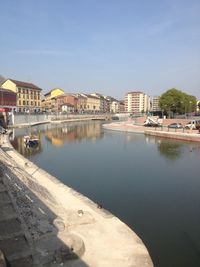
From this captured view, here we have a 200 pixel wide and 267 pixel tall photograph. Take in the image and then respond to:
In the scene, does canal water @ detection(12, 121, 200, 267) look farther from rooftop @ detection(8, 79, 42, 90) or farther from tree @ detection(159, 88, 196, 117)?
rooftop @ detection(8, 79, 42, 90)

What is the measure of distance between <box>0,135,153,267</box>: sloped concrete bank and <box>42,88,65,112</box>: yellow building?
143 m

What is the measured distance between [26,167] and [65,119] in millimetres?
102190

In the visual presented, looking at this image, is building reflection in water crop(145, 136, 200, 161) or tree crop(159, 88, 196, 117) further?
tree crop(159, 88, 196, 117)

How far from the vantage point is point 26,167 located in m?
26.5

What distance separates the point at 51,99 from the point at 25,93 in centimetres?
4093

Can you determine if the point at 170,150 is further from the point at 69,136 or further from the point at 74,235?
the point at 74,235

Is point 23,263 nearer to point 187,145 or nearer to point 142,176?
point 142,176

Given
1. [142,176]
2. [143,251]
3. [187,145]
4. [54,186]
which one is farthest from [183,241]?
[187,145]

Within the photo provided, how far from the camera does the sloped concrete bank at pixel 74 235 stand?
10.7 m

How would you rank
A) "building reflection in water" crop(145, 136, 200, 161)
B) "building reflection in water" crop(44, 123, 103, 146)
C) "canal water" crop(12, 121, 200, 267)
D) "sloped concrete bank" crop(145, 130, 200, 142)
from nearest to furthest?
"canal water" crop(12, 121, 200, 267) → "building reflection in water" crop(145, 136, 200, 161) → "sloped concrete bank" crop(145, 130, 200, 142) → "building reflection in water" crop(44, 123, 103, 146)

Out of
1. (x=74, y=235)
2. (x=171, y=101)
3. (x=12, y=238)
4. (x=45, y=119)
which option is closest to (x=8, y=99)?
(x=45, y=119)

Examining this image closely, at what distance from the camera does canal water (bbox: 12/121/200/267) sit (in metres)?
14.6

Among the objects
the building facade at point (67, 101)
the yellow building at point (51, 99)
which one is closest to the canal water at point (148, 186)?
the building facade at point (67, 101)

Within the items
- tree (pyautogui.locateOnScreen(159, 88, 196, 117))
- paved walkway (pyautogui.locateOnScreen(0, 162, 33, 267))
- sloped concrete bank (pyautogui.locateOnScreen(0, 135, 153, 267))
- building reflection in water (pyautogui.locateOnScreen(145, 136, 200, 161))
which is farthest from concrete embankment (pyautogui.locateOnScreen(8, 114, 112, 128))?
paved walkway (pyautogui.locateOnScreen(0, 162, 33, 267))
